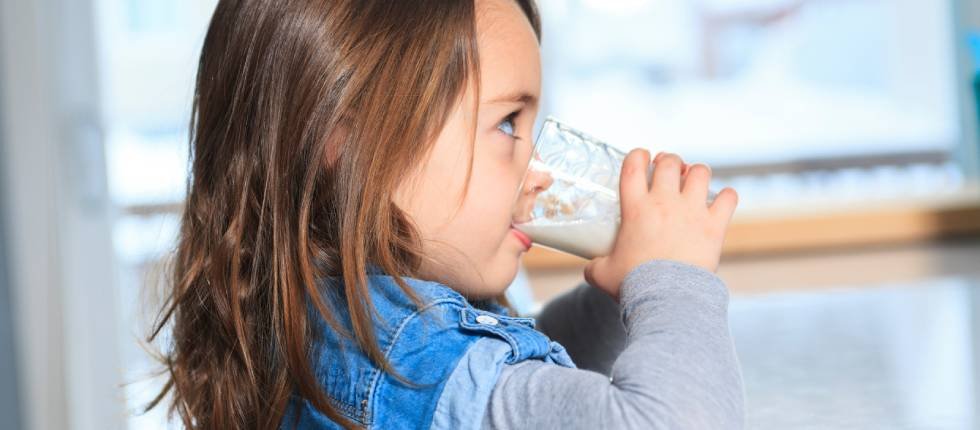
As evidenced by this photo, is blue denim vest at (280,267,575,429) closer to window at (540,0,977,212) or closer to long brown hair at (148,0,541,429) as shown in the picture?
long brown hair at (148,0,541,429)

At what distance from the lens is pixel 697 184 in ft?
2.38

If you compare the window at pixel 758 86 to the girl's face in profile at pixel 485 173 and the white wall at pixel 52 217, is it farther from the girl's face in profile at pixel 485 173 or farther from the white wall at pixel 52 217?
the girl's face in profile at pixel 485 173

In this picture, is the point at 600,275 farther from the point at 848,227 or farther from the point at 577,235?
the point at 848,227

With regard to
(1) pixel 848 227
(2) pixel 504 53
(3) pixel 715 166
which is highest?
(2) pixel 504 53

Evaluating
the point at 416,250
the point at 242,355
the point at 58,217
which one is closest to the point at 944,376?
the point at 416,250

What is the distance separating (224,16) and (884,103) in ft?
7.94

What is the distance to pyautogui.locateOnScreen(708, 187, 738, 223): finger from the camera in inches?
28.4

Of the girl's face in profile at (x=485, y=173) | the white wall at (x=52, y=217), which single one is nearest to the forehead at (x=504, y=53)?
the girl's face in profile at (x=485, y=173)

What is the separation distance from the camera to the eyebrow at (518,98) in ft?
2.40

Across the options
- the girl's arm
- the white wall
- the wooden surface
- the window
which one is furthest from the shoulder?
the window

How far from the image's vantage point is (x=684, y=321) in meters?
0.63

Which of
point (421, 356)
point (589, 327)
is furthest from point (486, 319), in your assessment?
point (589, 327)

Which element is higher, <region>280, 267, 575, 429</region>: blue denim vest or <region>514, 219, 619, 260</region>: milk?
<region>514, 219, 619, 260</region>: milk

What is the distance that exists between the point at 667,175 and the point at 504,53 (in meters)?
0.14
